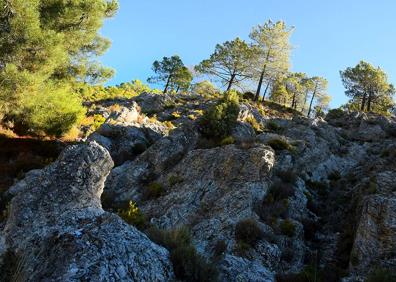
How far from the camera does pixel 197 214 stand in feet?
45.9

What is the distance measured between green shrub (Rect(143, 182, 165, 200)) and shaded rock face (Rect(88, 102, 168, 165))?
4.23 meters

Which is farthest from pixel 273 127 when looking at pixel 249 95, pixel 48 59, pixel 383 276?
pixel 383 276

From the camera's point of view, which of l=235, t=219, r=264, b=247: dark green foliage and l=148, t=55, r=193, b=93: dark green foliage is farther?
l=148, t=55, r=193, b=93: dark green foliage

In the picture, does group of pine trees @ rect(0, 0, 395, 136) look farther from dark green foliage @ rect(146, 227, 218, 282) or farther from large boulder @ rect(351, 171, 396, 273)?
large boulder @ rect(351, 171, 396, 273)

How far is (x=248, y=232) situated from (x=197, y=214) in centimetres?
248

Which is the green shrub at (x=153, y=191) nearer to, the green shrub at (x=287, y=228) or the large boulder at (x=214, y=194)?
the large boulder at (x=214, y=194)

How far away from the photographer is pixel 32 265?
22.9 ft

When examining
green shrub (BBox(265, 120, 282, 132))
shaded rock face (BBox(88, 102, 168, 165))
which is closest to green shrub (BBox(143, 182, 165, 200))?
shaded rock face (BBox(88, 102, 168, 165))

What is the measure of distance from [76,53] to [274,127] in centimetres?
1479

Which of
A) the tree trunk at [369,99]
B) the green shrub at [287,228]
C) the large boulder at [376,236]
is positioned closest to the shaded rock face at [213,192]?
the green shrub at [287,228]

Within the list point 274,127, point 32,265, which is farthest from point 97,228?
point 274,127

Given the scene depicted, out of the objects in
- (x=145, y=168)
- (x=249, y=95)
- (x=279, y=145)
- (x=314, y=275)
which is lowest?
(x=314, y=275)

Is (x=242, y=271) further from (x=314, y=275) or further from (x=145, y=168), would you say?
(x=145, y=168)

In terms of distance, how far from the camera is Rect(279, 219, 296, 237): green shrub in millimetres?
13188
